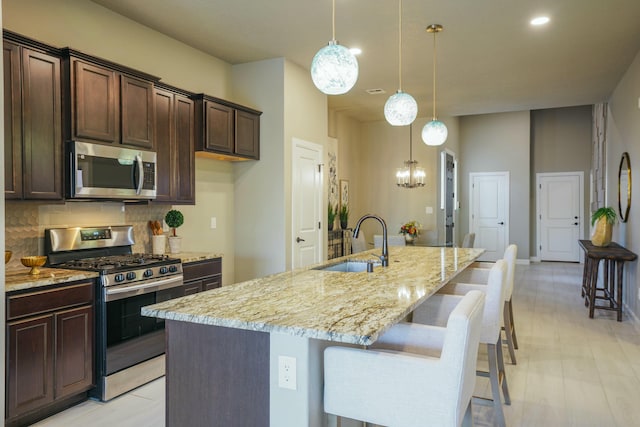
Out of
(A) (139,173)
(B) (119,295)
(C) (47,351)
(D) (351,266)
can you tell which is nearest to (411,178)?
(D) (351,266)

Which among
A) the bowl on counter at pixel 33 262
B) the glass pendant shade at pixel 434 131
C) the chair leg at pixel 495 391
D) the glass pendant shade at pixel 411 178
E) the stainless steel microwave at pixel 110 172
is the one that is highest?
the glass pendant shade at pixel 434 131

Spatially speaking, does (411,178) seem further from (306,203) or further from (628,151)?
(628,151)

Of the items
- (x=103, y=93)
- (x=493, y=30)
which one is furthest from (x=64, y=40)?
(x=493, y=30)

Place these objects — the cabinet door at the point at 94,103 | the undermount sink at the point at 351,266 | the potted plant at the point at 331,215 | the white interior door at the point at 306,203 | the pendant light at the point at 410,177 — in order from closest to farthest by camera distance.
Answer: the cabinet door at the point at 94,103, the undermount sink at the point at 351,266, the white interior door at the point at 306,203, the potted plant at the point at 331,215, the pendant light at the point at 410,177

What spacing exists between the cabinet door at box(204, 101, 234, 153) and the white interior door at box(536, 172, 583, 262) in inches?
310

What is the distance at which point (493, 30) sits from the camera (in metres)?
4.18

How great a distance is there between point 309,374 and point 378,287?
0.78 metres

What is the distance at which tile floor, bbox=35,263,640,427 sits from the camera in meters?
2.73

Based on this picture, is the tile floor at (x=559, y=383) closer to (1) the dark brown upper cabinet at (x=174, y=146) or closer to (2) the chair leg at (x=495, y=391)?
(2) the chair leg at (x=495, y=391)

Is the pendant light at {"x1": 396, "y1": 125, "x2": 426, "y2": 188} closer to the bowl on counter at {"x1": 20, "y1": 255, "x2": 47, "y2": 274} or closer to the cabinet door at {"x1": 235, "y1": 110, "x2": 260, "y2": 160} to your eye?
the cabinet door at {"x1": 235, "y1": 110, "x2": 260, "y2": 160}

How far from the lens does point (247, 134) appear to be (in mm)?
4785

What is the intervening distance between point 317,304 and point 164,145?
2.57 meters

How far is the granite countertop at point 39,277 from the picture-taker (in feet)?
8.21

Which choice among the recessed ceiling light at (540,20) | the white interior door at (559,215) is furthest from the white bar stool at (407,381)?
the white interior door at (559,215)
